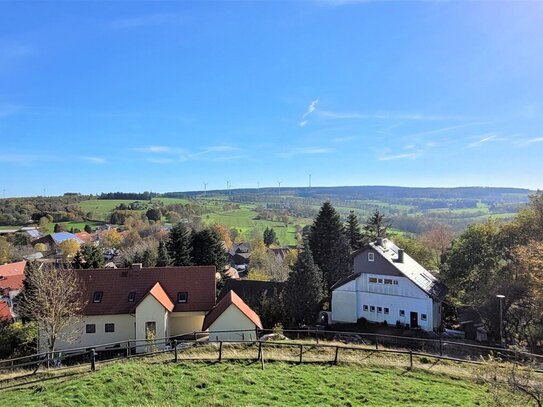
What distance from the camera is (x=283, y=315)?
31.9 meters

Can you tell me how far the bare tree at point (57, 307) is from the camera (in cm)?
2228

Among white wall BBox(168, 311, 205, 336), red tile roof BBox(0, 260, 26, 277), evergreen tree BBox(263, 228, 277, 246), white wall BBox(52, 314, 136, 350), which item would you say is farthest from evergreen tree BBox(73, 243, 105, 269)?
evergreen tree BBox(263, 228, 277, 246)

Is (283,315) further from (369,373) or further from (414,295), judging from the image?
(369,373)

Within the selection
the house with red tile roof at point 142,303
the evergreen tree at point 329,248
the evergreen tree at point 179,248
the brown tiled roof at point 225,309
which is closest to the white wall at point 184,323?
the house with red tile roof at point 142,303

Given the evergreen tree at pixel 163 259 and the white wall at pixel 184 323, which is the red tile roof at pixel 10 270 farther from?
the white wall at pixel 184 323

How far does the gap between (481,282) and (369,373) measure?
20767 mm

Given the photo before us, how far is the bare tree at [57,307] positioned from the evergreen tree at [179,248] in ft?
54.7

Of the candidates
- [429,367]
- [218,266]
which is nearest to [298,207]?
[218,266]

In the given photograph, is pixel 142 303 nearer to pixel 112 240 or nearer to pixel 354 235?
pixel 354 235

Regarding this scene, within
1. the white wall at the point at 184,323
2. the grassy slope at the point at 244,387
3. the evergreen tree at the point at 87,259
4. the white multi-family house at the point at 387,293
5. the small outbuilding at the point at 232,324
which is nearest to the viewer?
the grassy slope at the point at 244,387

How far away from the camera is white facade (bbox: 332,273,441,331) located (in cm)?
3173

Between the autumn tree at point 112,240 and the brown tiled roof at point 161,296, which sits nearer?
the brown tiled roof at point 161,296

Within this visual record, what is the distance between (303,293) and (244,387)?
64.4 ft

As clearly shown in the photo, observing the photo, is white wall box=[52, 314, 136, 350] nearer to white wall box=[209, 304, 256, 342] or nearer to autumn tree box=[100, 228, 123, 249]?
white wall box=[209, 304, 256, 342]
